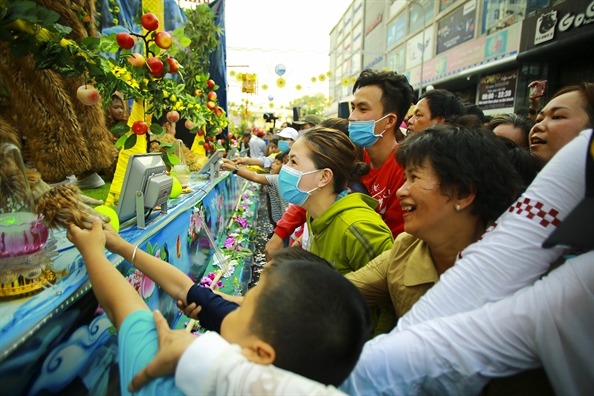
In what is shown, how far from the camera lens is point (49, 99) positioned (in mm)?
2367

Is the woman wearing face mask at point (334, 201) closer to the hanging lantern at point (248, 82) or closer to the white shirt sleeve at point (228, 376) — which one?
the white shirt sleeve at point (228, 376)

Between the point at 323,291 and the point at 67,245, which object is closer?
the point at 323,291

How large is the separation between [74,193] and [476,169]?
4.76ft

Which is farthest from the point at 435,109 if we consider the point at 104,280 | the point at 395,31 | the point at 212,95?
the point at 395,31

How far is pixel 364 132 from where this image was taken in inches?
89.4

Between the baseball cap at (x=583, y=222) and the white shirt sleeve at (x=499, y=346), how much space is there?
96 millimetres

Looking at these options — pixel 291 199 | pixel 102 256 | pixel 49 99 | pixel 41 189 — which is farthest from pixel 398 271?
pixel 49 99

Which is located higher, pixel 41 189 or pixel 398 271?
pixel 41 189

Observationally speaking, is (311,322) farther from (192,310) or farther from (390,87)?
(390,87)

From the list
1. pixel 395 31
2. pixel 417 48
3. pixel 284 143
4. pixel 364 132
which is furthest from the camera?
pixel 395 31

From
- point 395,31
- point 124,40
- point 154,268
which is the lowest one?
point 154,268

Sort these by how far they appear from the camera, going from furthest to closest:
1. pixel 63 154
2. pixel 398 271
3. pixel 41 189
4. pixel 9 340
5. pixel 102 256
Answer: pixel 63 154 < pixel 41 189 < pixel 398 271 < pixel 102 256 < pixel 9 340

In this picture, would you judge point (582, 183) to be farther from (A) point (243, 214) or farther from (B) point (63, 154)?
(A) point (243, 214)

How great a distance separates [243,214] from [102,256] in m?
4.97
